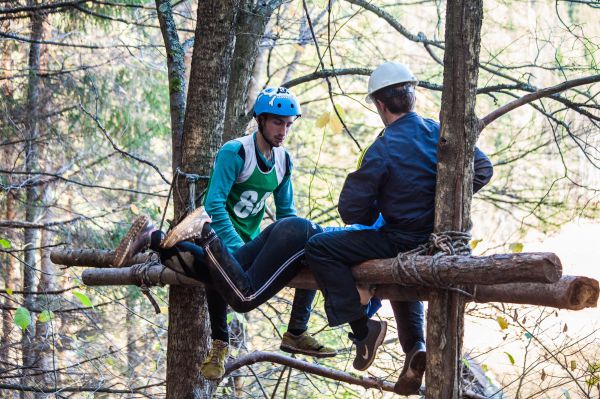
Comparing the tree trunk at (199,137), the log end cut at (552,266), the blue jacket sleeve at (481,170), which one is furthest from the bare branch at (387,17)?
the log end cut at (552,266)

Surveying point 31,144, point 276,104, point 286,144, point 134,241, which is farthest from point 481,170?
point 286,144

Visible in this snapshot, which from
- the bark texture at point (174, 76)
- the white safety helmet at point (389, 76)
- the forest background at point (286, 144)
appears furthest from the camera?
the forest background at point (286, 144)

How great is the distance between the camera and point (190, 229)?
3420mm

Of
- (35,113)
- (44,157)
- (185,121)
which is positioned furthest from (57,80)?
(185,121)

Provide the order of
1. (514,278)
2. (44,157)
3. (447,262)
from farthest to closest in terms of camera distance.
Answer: (44,157) → (447,262) → (514,278)

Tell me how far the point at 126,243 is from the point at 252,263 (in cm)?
63

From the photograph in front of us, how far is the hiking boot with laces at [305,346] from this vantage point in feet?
12.6

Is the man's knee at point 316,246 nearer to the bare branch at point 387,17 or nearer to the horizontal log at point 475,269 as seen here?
the horizontal log at point 475,269

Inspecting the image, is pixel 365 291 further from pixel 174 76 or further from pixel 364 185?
pixel 174 76

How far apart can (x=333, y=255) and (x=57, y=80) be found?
6930mm

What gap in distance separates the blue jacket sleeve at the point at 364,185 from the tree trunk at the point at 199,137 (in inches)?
47.1

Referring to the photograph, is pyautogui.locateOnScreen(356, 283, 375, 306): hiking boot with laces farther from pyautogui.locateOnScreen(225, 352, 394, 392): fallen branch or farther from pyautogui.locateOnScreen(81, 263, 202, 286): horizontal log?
pyautogui.locateOnScreen(225, 352, 394, 392): fallen branch

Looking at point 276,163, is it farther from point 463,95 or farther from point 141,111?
point 141,111

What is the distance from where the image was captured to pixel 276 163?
407 cm
